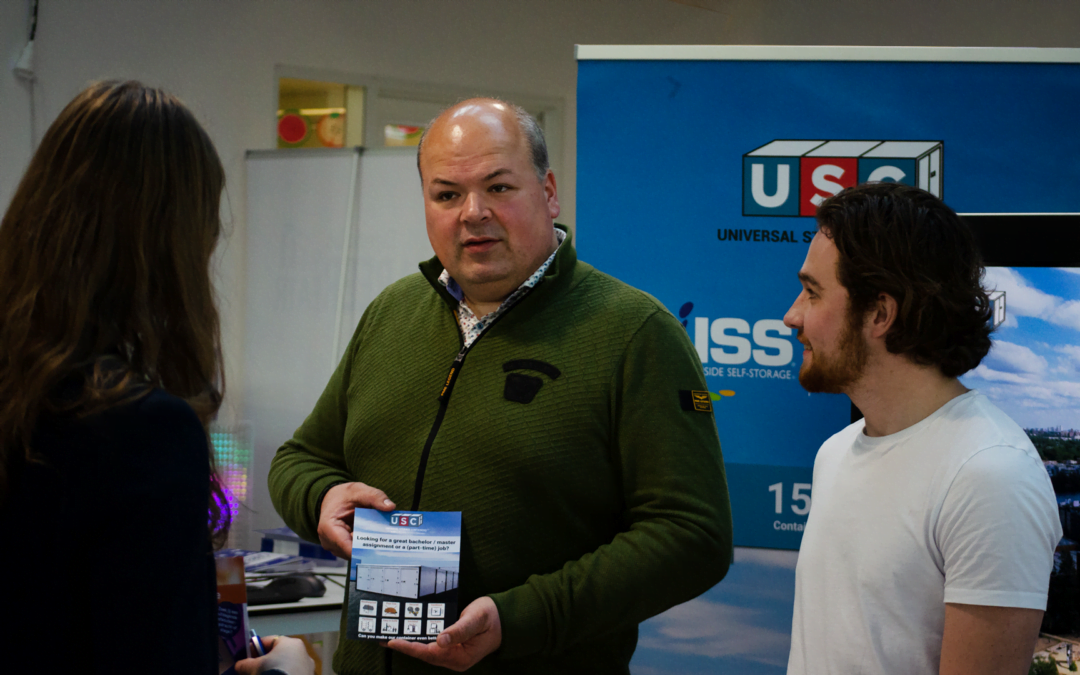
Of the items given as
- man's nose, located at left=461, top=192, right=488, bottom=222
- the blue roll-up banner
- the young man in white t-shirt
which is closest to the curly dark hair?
the young man in white t-shirt

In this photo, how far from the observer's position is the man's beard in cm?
149

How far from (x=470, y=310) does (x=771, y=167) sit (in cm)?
107

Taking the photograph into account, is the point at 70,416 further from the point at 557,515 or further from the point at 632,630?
the point at 632,630

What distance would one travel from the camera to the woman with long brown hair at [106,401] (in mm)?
805

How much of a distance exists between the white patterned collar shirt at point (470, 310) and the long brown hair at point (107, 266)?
0.66 meters

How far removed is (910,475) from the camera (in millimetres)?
1356

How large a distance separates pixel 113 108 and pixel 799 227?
177cm

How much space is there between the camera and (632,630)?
4.91 ft

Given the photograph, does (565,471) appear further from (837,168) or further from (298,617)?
(298,617)

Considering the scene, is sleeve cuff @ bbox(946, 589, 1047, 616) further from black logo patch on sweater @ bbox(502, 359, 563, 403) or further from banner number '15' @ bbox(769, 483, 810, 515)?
banner number '15' @ bbox(769, 483, 810, 515)

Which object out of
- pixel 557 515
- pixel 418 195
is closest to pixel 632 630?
pixel 557 515

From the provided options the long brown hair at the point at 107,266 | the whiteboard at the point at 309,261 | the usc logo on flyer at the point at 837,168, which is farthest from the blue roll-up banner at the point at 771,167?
the whiteboard at the point at 309,261

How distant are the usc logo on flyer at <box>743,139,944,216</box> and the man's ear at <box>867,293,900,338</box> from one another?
821mm

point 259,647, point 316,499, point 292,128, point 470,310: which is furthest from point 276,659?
point 292,128
